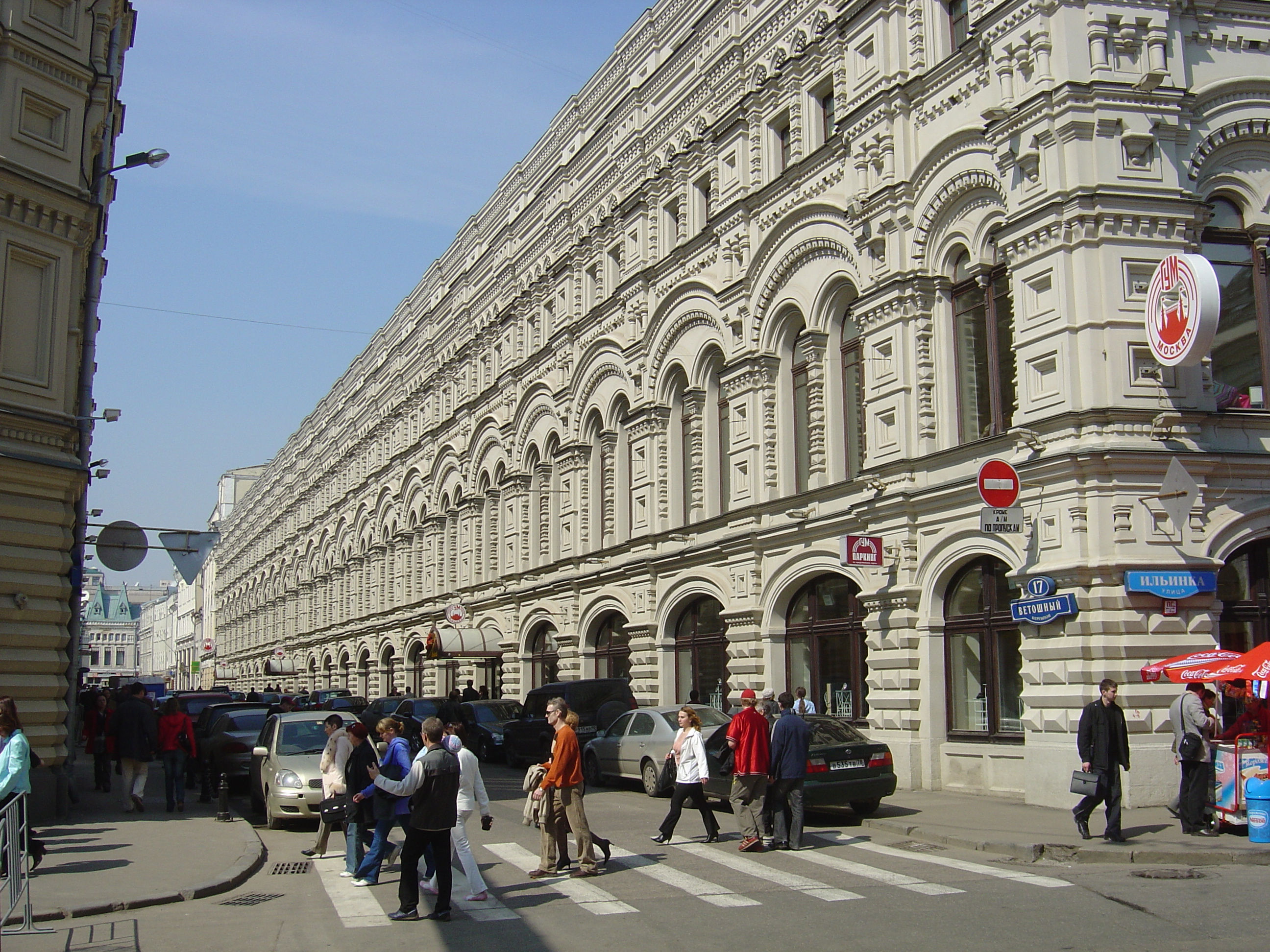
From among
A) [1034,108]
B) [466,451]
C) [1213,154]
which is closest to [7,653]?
[1034,108]

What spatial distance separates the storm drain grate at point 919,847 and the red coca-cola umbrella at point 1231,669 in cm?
353

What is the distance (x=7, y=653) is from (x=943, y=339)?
1550 centimetres

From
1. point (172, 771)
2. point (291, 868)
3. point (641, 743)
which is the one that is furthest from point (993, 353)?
point (172, 771)

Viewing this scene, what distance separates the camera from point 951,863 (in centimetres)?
1323

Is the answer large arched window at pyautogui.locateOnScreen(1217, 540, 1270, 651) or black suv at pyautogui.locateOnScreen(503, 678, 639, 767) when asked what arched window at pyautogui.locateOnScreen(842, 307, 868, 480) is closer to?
large arched window at pyautogui.locateOnScreen(1217, 540, 1270, 651)

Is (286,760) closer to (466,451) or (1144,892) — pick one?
(1144,892)

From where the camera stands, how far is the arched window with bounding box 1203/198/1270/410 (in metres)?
18.2

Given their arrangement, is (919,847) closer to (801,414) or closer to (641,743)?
(641,743)

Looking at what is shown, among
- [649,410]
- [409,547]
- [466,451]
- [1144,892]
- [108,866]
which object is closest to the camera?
[1144,892]

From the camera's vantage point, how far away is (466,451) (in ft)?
156

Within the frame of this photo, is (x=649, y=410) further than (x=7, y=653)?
Yes

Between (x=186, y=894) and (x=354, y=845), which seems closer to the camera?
(x=186, y=894)

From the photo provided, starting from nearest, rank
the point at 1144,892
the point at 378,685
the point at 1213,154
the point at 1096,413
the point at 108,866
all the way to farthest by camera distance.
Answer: the point at 1144,892 → the point at 108,866 → the point at 1096,413 → the point at 1213,154 → the point at 378,685

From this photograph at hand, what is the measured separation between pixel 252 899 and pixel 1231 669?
11.2 m
